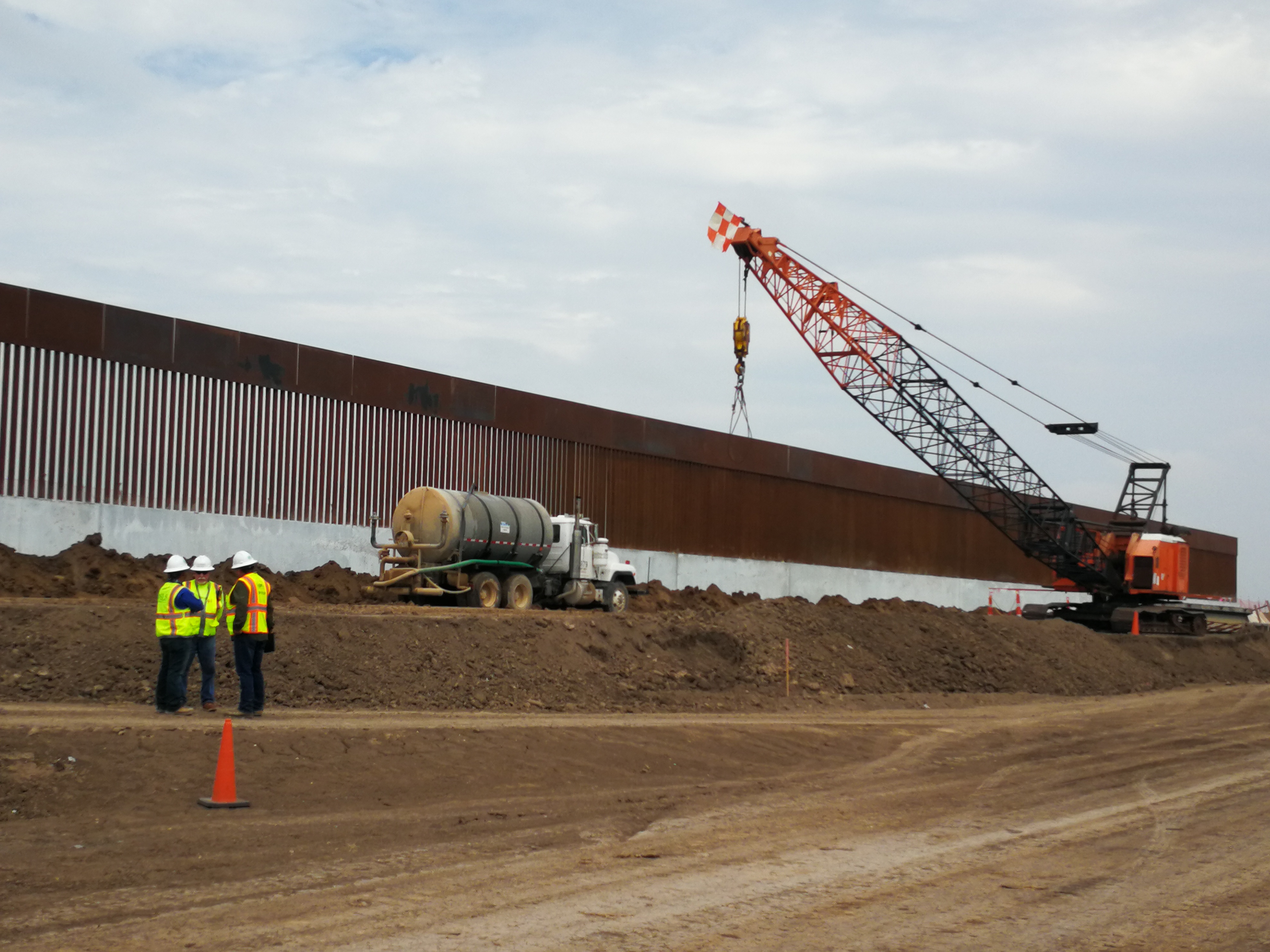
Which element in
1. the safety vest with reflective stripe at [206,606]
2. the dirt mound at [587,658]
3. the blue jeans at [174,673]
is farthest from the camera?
the dirt mound at [587,658]

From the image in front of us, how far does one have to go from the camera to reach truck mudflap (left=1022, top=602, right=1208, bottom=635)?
39125 millimetres

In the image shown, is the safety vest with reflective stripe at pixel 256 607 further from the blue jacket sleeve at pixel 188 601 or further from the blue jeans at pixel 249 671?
the blue jacket sleeve at pixel 188 601

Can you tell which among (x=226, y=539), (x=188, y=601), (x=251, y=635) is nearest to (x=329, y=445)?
(x=226, y=539)

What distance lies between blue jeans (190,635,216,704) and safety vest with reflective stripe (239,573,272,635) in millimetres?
811

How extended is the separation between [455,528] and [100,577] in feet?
22.8

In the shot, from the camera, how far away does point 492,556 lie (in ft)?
89.5

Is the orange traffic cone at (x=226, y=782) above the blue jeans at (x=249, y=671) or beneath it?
beneath

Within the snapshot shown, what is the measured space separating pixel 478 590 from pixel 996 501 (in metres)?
25.0

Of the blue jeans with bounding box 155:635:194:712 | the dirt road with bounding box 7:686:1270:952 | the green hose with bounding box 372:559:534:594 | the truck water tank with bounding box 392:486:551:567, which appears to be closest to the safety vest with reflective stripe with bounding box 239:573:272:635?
the blue jeans with bounding box 155:635:194:712

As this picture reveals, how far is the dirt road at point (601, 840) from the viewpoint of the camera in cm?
755

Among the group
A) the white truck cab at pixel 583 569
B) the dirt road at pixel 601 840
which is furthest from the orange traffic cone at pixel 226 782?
the white truck cab at pixel 583 569

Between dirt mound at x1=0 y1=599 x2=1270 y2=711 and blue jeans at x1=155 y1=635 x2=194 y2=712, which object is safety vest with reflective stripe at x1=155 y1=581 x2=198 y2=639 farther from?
dirt mound at x1=0 y1=599 x2=1270 y2=711

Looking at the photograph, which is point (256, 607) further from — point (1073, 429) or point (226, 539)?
point (1073, 429)

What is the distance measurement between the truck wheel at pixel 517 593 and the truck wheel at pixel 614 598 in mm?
2450
